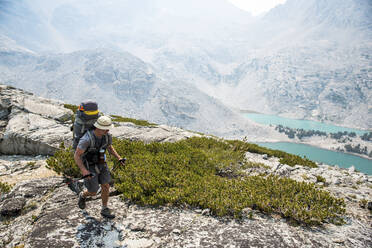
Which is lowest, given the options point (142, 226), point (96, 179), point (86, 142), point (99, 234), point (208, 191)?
point (99, 234)

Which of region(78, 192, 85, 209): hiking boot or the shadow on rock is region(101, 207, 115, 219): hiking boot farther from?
region(78, 192, 85, 209): hiking boot

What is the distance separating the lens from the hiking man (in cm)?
508

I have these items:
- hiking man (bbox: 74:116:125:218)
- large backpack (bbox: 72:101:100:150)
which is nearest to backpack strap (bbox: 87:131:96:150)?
hiking man (bbox: 74:116:125:218)

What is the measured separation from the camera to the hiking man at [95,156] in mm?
5082

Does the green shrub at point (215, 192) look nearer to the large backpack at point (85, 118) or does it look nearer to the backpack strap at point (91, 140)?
the backpack strap at point (91, 140)

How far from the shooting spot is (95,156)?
17.9ft

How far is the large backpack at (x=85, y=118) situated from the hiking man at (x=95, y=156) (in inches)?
10.0

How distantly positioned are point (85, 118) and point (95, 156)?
3.49 ft

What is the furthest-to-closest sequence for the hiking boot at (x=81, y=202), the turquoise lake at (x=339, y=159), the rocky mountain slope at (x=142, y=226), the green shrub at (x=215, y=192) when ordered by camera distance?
the turquoise lake at (x=339, y=159) → the green shrub at (x=215, y=192) → the hiking boot at (x=81, y=202) → the rocky mountain slope at (x=142, y=226)

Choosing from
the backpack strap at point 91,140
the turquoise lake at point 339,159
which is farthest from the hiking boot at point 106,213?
the turquoise lake at point 339,159

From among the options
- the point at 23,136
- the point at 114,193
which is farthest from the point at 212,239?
the point at 23,136

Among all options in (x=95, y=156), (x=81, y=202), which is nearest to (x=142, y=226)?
(x=81, y=202)

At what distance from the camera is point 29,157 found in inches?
432

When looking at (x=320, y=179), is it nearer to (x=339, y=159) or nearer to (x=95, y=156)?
Answer: (x=95, y=156)
